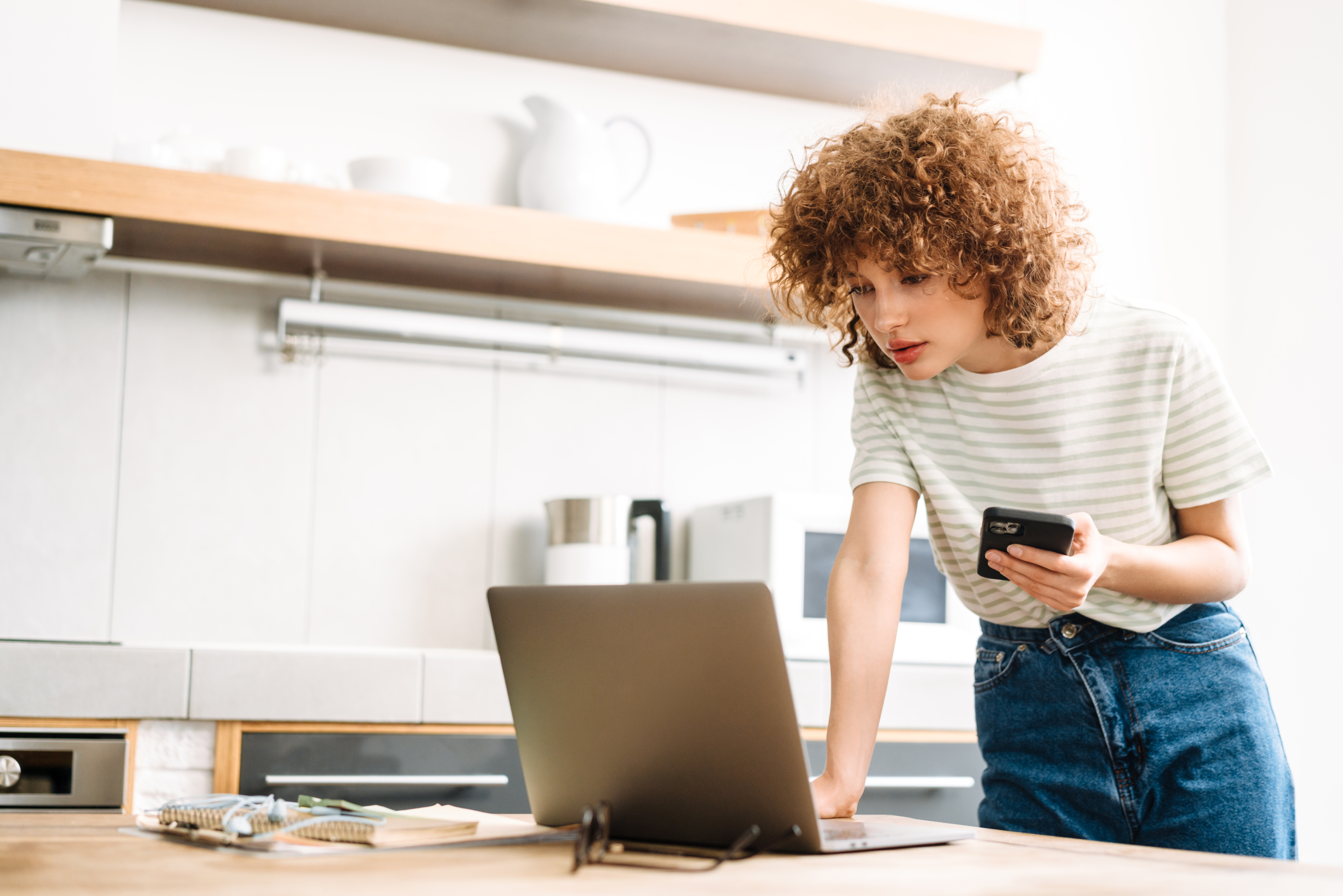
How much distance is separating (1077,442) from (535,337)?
4.65 ft

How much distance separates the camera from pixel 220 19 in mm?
2252

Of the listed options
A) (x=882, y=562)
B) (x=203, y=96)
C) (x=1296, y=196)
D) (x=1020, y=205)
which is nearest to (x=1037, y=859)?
(x=882, y=562)

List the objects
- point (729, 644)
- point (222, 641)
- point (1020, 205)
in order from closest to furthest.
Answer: point (729, 644)
point (1020, 205)
point (222, 641)

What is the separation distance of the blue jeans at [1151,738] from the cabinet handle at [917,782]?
933 mm

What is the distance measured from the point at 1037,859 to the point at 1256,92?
251 cm

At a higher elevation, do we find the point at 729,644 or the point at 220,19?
the point at 220,19

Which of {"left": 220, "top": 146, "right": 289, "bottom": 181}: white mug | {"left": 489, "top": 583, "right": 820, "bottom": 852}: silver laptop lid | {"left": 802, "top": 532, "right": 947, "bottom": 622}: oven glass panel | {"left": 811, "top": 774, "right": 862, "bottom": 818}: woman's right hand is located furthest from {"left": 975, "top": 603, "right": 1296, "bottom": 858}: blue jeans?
{"left": 220, "top": 146, "right": 289, "bottom": 181}: white mug

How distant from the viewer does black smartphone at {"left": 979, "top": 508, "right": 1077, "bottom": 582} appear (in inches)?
33.1

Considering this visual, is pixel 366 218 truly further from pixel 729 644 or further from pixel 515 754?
pixel 729 644

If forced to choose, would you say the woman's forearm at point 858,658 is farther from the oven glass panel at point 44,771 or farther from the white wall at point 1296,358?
the white wall at point 1296,358

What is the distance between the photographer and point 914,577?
227cm

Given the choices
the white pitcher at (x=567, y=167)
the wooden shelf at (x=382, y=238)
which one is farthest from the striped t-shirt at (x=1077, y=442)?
the white pitcher at (x=567, y=167)

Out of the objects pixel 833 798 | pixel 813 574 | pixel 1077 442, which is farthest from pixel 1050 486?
pixel 813 574

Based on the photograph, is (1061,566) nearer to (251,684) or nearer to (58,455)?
(251,684)
